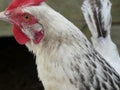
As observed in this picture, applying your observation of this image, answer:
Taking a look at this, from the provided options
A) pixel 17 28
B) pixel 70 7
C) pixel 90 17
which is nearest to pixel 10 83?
pixel 70 7

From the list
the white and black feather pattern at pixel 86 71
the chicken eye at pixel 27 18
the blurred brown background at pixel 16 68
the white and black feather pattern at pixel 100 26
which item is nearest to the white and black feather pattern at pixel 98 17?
the white and black feather pattern at pixel 100 26

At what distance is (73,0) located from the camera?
9.52 ft

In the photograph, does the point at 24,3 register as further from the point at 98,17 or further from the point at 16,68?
the point at 16,68

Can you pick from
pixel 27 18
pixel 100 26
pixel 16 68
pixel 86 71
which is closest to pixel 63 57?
pixel 86 71

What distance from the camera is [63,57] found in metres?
1.78

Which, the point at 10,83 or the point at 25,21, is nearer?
the point at 25,21

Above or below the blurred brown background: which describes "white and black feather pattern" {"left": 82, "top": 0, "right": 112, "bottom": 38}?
above

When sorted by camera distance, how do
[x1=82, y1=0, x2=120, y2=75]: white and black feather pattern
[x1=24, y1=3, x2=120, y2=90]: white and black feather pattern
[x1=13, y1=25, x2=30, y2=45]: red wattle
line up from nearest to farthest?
[x1=24, y1=3, x2=120, y2=90]: white and black feather pattern < [x1=13, y1=25, x2=30, y2=45]: red wattle < [x1=82, y1=0, x2=120, y2=75]: white and black feather pattern

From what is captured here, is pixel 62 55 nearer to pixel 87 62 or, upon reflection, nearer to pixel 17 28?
pixel 87 62

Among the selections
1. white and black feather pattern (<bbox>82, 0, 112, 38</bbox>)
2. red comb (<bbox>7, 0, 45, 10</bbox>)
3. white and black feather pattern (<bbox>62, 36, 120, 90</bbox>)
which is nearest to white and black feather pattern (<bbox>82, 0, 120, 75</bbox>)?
white and black feather pattern (<bbox>82, 0, 112, 38</bbox>)

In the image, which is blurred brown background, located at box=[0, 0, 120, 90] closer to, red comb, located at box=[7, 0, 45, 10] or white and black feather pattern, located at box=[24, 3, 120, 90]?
red comb, located at box=[7, 0, 45, 10]

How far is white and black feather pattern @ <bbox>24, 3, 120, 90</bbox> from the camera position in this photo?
1762 millimetres

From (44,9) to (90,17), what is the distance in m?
0.73

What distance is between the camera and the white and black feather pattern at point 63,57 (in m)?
1.76
